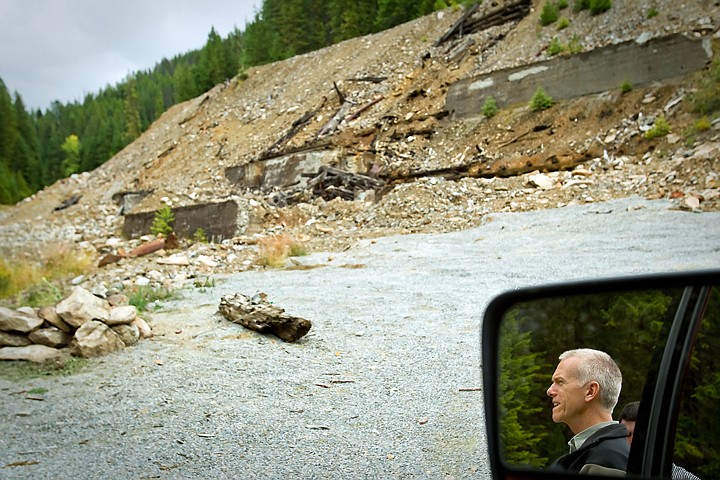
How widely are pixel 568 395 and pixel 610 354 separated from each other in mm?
101

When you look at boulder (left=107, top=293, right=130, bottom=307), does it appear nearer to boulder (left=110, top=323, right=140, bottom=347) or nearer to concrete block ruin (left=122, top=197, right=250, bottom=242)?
boulder (left=110, top=323, right=140, bottom=347)

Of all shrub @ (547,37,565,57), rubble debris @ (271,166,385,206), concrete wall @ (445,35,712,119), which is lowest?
rubble debris @ (271,166,385,206)

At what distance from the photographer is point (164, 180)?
91.5 feet

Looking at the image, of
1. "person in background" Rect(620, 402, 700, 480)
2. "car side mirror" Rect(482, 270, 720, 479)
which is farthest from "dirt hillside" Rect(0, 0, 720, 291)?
"person in background" Rect(620, 402, 700, 480)

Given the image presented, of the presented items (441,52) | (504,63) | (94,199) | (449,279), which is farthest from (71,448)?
(94,199)

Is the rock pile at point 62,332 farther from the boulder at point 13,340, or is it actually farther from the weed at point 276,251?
the weed at point 276,251

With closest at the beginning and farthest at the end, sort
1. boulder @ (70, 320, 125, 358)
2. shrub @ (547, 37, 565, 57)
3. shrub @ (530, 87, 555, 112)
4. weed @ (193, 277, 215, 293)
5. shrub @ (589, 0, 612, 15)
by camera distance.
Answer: boulder @ (70, 320, 125, 358) < weed @ (193, 277, 215, 293) < shrub @ (530, 87, 555, 112) < shrub @ (547, 37, 565, 57) < shrub @ (589, 0, 612, 15)

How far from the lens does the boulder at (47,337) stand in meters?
4.02

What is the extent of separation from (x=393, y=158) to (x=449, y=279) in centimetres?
1310

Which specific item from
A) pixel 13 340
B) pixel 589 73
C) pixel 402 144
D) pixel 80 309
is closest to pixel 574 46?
pixel 589 73

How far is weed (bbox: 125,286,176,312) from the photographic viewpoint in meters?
5.62

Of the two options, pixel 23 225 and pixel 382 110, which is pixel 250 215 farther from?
pixel 23 225

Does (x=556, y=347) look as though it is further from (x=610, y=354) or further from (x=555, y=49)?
(x=555, y=49)

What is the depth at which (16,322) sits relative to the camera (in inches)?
160
